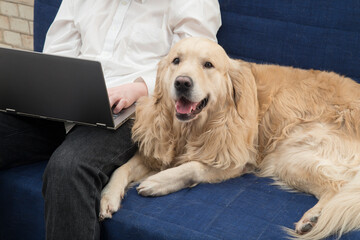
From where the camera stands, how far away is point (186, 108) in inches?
67.5

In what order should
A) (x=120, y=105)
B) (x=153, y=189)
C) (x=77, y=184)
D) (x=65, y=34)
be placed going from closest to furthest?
1. (x=77, y=184)
2. (x=153, y=189)
3. (x=120, y=105)
4. (x=65, y=34)

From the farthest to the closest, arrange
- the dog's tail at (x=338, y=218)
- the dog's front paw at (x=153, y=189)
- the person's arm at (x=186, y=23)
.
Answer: the person's arm at (x=186, y=23) < the dog's front paw at (x=153, y=189) < the dog's tail at (x=338, y=218)

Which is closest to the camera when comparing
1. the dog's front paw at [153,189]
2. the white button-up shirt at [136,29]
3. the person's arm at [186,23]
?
the dog's front paw at [153,189]

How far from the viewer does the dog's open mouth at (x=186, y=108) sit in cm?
170

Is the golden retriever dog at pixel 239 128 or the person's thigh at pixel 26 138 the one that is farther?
the person's thigh at pixel 26 138

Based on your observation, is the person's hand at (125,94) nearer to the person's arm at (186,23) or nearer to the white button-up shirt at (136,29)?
the person's arm at (186,23)

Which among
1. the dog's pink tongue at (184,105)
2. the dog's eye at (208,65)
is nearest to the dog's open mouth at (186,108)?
the dog's pink tongue at (184,105)

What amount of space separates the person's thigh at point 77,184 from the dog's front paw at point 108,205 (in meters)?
0.02

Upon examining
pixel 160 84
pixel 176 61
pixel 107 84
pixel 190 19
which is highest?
pixel 190 19

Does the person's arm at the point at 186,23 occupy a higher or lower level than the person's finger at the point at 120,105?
higher

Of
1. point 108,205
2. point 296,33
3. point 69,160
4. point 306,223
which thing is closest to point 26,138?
point 69,160

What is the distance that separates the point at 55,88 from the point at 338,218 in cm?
110

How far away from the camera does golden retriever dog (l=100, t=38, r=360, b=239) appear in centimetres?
170

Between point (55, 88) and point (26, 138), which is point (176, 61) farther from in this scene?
point (26, 138)
